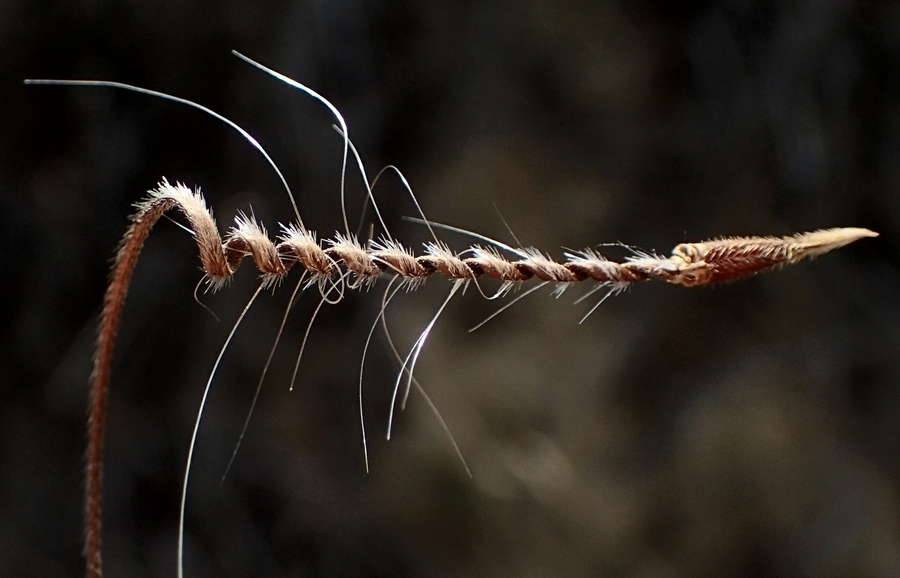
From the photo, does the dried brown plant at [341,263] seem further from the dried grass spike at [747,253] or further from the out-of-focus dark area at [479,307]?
the out-of-focus dark area at [479,307]

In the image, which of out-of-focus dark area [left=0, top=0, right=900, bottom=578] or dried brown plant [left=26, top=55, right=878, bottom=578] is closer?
dried brown plant [left=26, top=55, right=878, bottom=578]

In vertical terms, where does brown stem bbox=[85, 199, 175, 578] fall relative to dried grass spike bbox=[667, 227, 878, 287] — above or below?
above

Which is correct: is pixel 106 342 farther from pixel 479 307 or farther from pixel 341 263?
pixel 479 307

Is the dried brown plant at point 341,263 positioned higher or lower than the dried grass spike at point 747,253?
higher

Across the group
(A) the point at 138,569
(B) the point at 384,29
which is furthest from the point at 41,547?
(B) the point at 384,29

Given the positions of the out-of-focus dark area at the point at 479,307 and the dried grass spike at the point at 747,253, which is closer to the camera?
the dried grass spike at the point at 747,253

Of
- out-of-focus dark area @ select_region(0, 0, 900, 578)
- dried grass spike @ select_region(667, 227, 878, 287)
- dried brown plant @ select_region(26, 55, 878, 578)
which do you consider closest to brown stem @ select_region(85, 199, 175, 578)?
dried brown plant @ select_region(26, 55, 878, 578)

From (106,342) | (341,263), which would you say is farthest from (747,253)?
(106,342)

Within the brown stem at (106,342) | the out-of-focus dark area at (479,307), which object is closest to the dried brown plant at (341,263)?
the brown stem at (106,342)

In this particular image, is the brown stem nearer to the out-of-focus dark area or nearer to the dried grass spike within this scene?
the out-of-focus dark area
